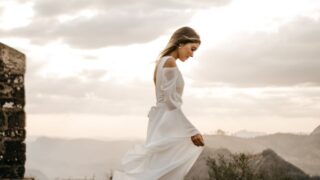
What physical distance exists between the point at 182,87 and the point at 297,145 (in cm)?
4187

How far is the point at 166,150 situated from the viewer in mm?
5105

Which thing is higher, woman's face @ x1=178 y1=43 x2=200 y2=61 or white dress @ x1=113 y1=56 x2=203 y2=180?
woman's face @ x1=178 y1=43 x2=200 y2=61

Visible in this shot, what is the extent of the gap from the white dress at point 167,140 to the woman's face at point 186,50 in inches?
5.2

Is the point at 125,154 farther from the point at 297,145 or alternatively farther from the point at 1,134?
the point at 297,145

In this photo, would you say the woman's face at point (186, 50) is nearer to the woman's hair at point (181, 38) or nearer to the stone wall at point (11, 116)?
the woman's hair at point (181, 38)

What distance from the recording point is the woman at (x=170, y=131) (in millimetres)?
5055

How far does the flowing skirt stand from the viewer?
5059 millimetres

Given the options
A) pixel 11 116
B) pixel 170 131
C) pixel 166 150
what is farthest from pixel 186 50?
pixel 11 116

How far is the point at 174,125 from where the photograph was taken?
201 inches

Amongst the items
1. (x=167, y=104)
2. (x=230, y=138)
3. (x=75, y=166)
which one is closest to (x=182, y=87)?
(x=167, y=104)

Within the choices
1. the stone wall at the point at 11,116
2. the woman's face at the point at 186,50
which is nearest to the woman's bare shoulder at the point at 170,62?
the woman's face at the point at 186,50

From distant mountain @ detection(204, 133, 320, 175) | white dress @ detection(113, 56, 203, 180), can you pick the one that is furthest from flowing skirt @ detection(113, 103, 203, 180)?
distant mountain @ detection(204, 133, 320, 175)

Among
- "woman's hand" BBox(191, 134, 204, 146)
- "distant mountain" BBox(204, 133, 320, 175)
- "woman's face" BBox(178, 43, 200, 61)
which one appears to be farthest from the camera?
"distant mountain" BBox(204, 133, 320, 175)

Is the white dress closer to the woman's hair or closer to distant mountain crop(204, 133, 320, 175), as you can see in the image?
the woman's hair
